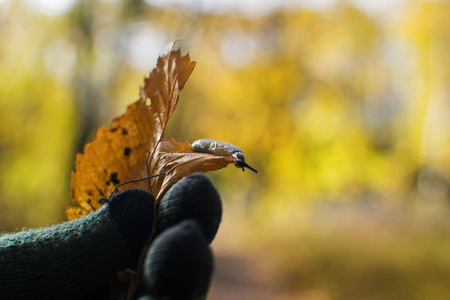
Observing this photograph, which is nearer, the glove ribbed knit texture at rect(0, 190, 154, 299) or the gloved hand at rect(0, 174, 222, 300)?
the gloved hand at rect(0, 174, 222, 300)

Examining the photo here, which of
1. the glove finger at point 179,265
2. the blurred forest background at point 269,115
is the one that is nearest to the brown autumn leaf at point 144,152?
the glove finger at point 179,265

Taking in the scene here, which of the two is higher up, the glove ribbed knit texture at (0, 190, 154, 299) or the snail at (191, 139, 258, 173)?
the snail at (191, 139, 258, 173)

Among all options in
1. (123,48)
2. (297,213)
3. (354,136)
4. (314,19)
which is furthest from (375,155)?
(123,48)

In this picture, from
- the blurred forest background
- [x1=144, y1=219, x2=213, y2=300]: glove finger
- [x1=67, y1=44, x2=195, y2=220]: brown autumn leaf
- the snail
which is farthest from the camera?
the blurred forest background

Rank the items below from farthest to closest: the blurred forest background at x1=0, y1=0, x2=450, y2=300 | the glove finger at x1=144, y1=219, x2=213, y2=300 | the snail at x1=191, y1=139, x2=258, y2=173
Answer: the blurred forest background at x1=0, y1=0, x2=450, y2=300, the snail at x1=191, y1=139, x2=258, y2=173, the glove finger at x1=144, y1=219, x2=213, y2=300

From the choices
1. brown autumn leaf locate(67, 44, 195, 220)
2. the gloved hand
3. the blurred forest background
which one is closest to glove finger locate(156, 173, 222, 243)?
the gloved hand

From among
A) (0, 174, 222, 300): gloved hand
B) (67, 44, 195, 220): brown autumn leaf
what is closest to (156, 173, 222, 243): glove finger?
(0, 174, 222, 300): gloved hand

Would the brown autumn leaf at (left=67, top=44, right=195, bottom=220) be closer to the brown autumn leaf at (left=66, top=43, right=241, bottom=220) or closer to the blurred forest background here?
the brown autumn leaf at (left=66, top=43, right=241, bottom=220)

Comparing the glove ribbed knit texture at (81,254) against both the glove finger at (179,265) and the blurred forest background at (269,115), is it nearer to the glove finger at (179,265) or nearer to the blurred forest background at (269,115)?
the glove finger at (179,265)
